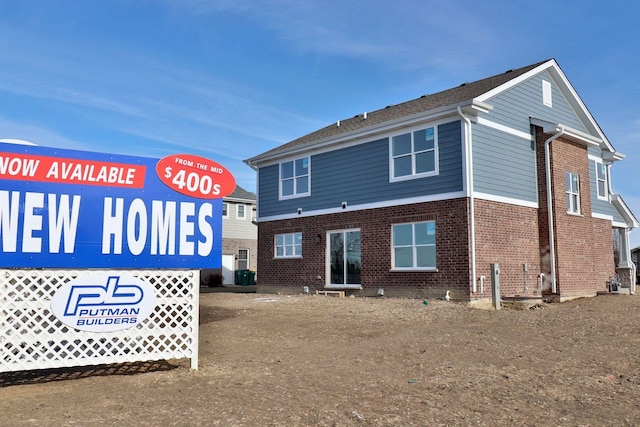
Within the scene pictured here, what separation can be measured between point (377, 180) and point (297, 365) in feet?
36.9

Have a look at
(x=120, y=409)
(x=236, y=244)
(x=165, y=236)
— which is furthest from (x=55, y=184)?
(x=236, y=244)

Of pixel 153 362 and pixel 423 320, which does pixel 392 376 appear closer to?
pixel 153 362

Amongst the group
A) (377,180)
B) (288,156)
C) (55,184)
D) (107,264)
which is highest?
(288,156)

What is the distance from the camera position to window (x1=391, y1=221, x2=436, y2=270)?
16859 millimetres

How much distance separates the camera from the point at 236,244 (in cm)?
3634

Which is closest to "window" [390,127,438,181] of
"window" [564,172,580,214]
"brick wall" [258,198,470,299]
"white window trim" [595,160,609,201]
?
"brick wall" [258,198,470,299]

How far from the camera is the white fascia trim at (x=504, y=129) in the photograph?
16844mm

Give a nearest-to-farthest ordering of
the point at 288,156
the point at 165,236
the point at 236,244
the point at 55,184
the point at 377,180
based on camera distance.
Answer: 1. the point at 55,184
2. the point at 165,236
3. the point at 377,180
4. the point at 288,156
5. the point at 236,244

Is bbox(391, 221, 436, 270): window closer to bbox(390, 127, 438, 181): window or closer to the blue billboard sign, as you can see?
bbox(390, 127, 438, 181): window

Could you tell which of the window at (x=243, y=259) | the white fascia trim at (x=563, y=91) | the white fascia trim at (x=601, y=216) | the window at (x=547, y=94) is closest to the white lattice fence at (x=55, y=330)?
the white fascia trim at (x=563, y=91)

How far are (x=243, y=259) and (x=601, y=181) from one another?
73.5 feet

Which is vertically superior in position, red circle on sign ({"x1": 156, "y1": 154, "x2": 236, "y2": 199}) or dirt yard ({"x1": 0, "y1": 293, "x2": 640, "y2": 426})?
red circle on sign ({"x1": 156, "y1": 154, "x2": 236, "y2": 199})

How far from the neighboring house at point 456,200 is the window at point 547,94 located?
0.23ft

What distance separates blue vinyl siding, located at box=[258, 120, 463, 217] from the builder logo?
10928 mm
